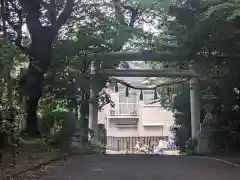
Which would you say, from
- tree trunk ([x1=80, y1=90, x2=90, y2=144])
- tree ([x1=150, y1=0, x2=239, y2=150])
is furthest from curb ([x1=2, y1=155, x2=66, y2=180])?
tree trunk ([x1=80, y1=90, x2=90, y2=144])

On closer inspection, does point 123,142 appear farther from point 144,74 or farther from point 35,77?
point 35,77

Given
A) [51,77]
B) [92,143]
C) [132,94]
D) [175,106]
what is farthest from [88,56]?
[132,94]

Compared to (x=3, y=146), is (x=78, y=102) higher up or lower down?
higher up

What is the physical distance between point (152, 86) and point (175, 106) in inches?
87.8

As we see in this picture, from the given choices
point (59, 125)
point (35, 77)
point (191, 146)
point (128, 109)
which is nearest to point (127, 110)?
point (128, 109)

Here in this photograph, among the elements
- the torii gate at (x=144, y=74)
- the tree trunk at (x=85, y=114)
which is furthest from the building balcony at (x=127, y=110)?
the tree trunk at (x=85, y=114)

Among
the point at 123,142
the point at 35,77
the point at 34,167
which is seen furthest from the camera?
the point at 123,142

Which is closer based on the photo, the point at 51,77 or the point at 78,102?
the point at 51,77

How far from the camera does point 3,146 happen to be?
10.9 m

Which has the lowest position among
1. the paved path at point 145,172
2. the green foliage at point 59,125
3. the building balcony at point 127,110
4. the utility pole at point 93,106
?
the paved path at point 145,172

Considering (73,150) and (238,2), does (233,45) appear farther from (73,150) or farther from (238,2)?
(73,150)

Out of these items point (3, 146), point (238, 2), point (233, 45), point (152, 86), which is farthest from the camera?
point (152, 86)

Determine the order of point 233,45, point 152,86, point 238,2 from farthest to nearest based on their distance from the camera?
1. point 152,86
2. point 233,45
3. point 238,2

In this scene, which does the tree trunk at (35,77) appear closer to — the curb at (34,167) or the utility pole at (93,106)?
the curb at (34,167)
